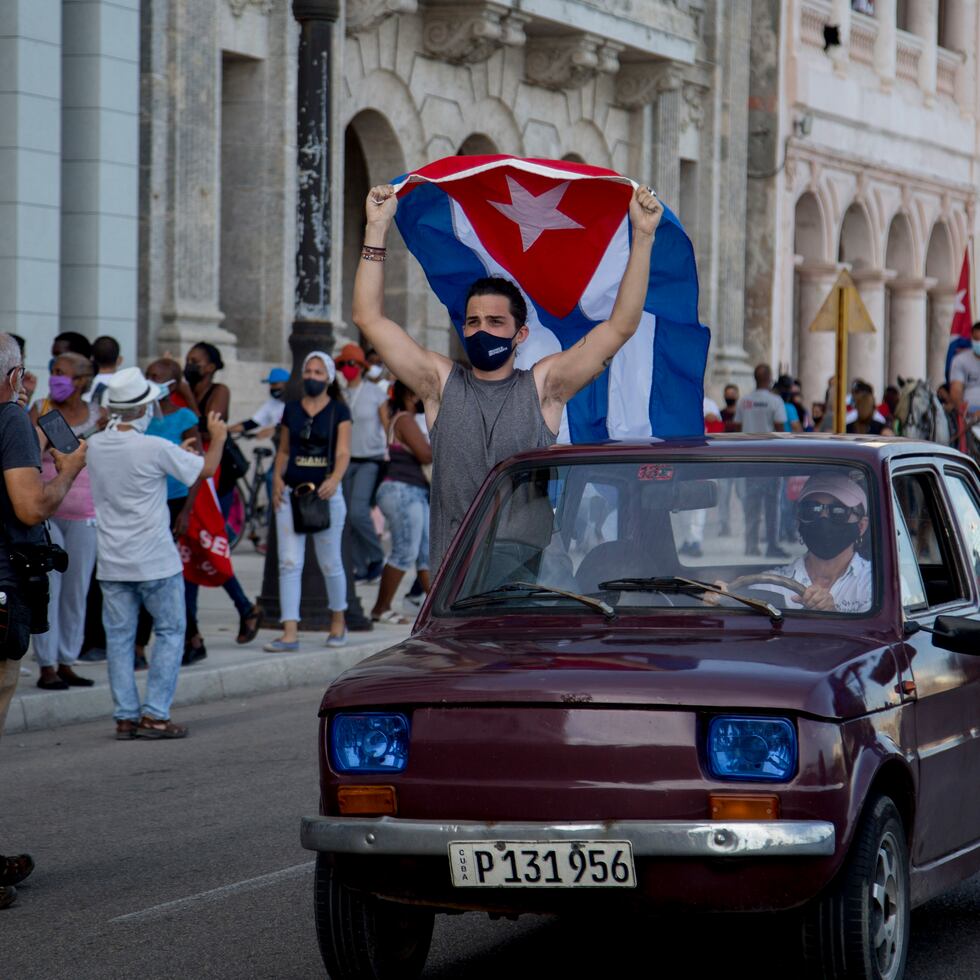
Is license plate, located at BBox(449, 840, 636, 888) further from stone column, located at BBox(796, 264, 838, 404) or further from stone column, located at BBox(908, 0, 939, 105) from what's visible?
stone column, located at BBox(908, 0, 939, 105)

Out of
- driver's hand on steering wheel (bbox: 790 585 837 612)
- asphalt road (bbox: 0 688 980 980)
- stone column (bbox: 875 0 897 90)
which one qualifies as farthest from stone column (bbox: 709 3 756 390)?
driver's hand on steering wheel (bbox: 790 585 837 612)

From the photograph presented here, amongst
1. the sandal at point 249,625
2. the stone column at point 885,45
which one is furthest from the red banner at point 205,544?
the stone column at point 885,45

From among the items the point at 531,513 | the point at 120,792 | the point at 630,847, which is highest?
the point at 531,513

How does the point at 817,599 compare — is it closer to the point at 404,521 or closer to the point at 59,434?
the point at 59,434

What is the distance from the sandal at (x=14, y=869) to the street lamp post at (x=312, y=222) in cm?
759

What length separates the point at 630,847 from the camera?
4945 millimetres

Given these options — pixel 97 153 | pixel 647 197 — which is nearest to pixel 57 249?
pixel 97 153

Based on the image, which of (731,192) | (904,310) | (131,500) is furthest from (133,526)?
(904,310)

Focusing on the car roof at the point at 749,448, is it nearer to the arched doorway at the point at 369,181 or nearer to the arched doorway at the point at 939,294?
the arched doorway at the point at 369,181

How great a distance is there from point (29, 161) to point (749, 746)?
585 inches

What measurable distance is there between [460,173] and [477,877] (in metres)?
3.55

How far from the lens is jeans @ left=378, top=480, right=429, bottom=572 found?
15.9m

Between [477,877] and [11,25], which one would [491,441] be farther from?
[11,25]

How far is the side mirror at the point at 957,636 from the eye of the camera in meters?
5.72
